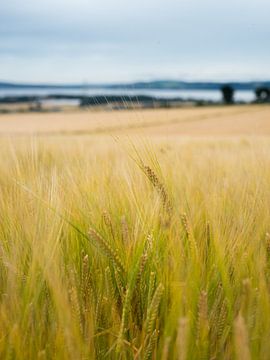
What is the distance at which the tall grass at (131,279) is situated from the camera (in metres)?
0.66

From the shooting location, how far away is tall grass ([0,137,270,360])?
0.66 meters

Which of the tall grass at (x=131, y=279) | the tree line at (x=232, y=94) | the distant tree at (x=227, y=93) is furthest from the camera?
the distant tree at (x=227, y=93)

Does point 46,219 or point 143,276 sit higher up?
point 46,219

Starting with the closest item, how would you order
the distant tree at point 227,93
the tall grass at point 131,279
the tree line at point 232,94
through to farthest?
the tall grass at point 131,279, the tree line at point 232,94, the distant tree at point 227,93

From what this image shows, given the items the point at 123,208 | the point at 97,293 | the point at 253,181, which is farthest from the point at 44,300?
the point at 253,181

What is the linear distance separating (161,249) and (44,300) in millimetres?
241

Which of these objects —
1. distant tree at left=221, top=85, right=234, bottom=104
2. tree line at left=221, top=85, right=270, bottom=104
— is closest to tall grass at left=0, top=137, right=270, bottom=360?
tree line at left=221, top=85, right=270, bottom=104

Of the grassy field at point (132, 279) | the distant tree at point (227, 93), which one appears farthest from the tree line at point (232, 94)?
the grassy field at point (132, 279)

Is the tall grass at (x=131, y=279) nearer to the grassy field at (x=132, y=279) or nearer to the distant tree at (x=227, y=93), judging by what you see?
the grassy field at (x=132, y=279)

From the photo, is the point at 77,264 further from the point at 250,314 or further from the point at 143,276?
the point at 250,314

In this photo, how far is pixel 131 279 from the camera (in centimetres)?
76

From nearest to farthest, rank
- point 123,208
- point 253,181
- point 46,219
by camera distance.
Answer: point 46,219 → point 123,208 → point 253,181

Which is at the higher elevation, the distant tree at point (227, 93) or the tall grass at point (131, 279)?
the tall grass at point (131, 279)

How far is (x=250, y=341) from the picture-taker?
671 mm
